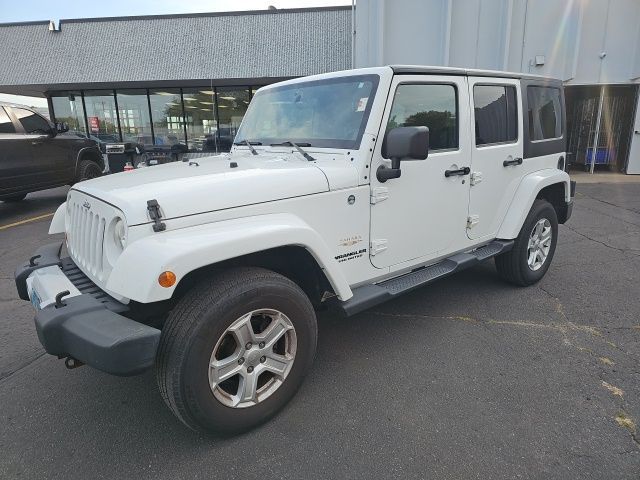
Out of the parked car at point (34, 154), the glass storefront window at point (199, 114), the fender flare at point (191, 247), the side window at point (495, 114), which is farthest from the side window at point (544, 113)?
the glass storefront window at point (199, 114)

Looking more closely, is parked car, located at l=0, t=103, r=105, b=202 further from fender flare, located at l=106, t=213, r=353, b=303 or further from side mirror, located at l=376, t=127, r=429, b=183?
side mirror, located at l=376, t=127, r=429, b=183

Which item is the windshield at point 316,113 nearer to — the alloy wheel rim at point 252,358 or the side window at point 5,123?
the alloy wheel rim at point 252,358

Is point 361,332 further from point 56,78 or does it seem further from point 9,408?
point 56,78

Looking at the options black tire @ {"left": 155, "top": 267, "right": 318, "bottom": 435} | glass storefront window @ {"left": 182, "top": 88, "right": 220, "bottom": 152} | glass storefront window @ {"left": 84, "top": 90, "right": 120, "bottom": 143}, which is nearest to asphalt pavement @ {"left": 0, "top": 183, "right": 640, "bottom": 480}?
black tire @ {"left": 155, "top": 267, "right": 318, "bottom": 435}

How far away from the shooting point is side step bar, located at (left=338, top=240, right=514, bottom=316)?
2.86 meters

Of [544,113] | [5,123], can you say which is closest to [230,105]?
[5,123]

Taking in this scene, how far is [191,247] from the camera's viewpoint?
2.08 meters

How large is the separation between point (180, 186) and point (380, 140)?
52.0 inches

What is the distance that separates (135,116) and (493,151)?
50.5 feet

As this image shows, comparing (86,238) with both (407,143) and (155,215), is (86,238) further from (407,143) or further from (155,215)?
(407,143)

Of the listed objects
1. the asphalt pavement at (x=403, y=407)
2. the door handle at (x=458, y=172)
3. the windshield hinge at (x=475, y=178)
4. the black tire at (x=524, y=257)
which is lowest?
the asphalt pavement at (x=403, y=407)

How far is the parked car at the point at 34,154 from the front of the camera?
25.5ft

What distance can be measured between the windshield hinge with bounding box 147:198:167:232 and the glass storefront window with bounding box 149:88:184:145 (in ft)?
48.5

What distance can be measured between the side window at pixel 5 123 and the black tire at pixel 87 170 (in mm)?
1763
